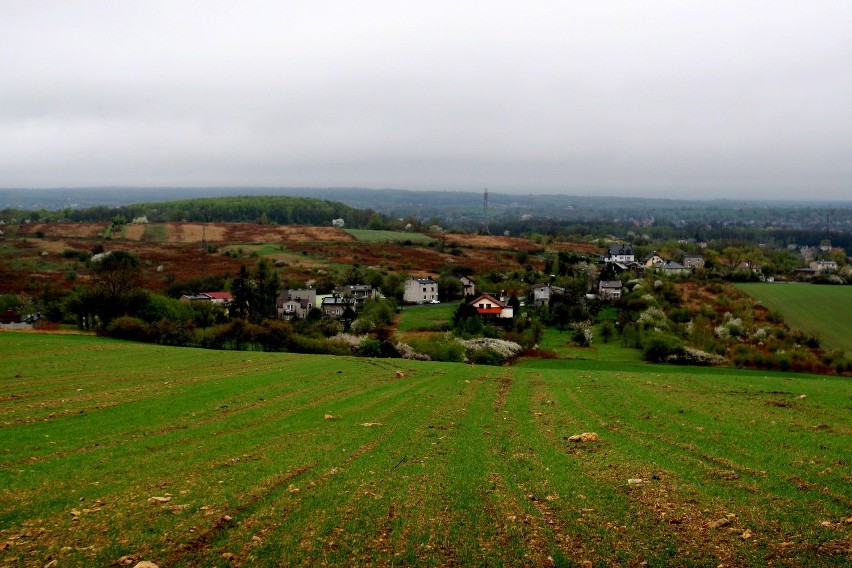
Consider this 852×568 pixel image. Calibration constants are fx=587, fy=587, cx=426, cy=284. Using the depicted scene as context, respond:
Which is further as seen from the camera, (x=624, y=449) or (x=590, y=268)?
(x=590, y=268)

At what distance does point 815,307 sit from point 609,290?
26.6m

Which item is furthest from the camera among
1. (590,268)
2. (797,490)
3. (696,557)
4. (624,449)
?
(590,268)

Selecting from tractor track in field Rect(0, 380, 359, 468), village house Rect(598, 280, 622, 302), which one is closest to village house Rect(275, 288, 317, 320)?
village house Rect(598, 280, 622, 302)

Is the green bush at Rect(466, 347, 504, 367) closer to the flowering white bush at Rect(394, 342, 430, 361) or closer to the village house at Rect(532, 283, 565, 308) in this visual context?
the flowering white bush at Rect(394, 342, 430, 361)

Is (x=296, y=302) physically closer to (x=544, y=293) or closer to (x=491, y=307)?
(x=491, y=307)

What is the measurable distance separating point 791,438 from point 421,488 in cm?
1045

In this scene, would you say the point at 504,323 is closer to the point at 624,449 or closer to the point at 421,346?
the point at 421,346

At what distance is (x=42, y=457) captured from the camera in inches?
Result: 565

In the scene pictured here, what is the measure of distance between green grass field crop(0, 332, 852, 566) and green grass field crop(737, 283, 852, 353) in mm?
48548

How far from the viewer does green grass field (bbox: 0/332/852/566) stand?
9.66 metres

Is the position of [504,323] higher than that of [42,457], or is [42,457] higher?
[42,457]

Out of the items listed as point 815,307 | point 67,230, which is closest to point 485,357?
point 815,307

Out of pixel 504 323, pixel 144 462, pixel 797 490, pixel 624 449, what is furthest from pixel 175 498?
pixel 504 323

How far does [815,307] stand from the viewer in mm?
75500
